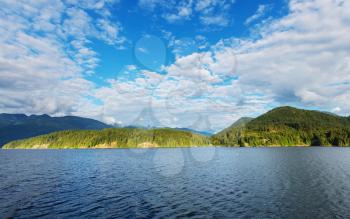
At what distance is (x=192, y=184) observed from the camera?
6788 centimetres

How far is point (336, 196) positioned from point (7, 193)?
70.4 meters

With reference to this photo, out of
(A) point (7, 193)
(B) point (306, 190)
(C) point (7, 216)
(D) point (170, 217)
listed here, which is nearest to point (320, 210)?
(B) point (306, 190)

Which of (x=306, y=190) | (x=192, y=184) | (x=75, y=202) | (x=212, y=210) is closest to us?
(x=212, y=210)

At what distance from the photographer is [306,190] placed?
57.2m

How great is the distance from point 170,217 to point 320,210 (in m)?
24.5

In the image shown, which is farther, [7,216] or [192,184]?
[192,184]

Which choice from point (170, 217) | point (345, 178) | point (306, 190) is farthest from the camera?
point (345, 178)

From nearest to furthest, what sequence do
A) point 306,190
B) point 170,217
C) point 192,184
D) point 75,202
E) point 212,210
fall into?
1. point 170,217
2. point 212,210
3. point 75,202
4. point 306,190
5. point 192,184

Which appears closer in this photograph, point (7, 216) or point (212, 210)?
point (7, 216)

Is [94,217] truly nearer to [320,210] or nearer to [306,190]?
[320,210]

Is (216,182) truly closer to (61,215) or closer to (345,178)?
(345,178)

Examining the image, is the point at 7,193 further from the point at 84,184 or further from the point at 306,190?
the point at 306,190

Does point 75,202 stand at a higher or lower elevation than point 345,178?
lower

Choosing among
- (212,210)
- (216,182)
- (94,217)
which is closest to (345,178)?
(216,182)
